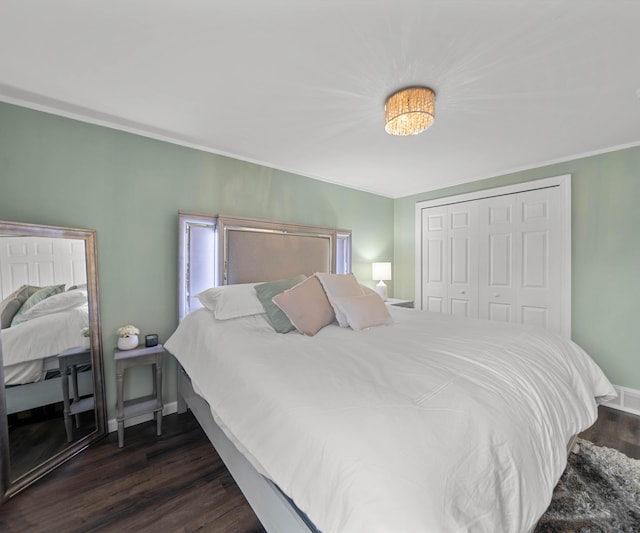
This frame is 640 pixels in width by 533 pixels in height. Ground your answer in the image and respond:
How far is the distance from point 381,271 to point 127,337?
290 cm

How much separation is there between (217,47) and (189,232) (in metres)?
1.48

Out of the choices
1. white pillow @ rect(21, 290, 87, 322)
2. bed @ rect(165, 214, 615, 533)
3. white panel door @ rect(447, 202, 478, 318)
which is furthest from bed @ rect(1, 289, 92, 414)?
white panel door @ rect(447, 202, 478, 318)

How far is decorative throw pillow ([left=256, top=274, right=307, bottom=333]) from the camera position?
78.5 inches

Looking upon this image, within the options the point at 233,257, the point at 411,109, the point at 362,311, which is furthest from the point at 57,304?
the point at 411,109

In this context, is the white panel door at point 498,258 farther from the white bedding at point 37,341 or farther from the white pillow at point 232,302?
the white bedding at point 37,341

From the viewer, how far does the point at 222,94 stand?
181cm

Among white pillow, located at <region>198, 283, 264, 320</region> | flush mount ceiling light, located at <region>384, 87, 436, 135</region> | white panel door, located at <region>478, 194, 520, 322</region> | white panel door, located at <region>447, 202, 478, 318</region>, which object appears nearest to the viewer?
flush mount ceiling light, located at <region>384, 87, 436, 135</region>

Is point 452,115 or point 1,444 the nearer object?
point 1,444

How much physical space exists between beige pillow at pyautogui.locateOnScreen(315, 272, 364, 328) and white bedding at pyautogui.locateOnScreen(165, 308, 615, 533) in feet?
1.27

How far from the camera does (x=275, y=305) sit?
2111 millimetres

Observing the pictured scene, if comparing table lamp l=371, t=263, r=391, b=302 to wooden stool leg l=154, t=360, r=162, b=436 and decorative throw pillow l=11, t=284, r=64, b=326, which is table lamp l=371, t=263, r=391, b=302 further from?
decorative throw pillow l=11, t=284, r=64, b=326

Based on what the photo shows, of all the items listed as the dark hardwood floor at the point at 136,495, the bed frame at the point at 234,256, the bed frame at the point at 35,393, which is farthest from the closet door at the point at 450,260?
the bed frame at the point at 35,393

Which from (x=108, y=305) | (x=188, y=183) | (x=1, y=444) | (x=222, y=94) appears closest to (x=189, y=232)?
(x=188, y=183)

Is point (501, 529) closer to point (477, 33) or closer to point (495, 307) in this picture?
point (477, 33)
